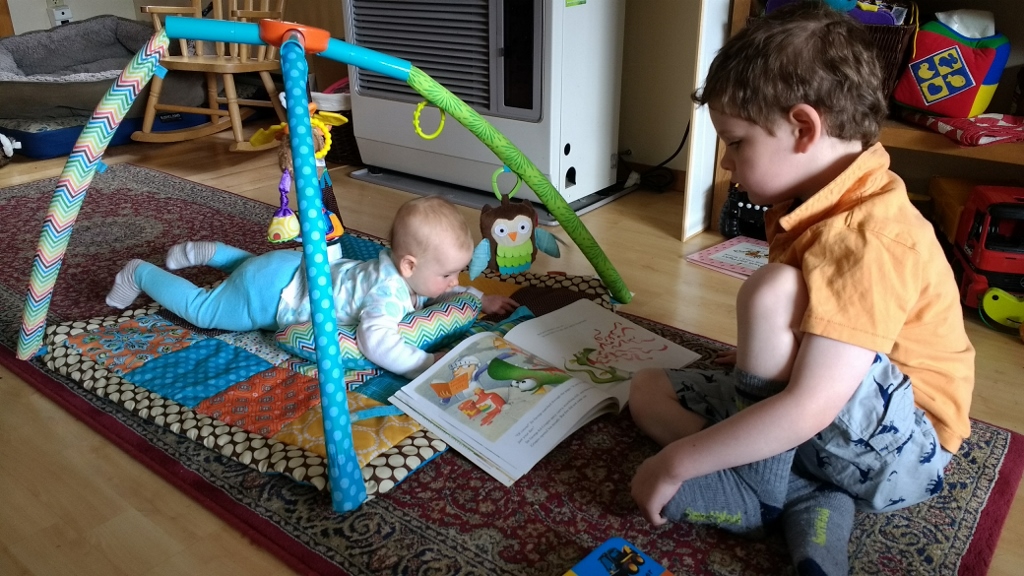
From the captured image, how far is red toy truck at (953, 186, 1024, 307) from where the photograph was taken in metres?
1.42

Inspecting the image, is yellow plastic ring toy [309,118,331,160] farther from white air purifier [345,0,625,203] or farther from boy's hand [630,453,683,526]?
boy's hand [630,453,683,526]

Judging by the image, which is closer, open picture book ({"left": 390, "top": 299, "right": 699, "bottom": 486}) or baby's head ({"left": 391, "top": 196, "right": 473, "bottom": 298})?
open picture book ({"left": 390, "top": 299, "right": 699, "bottom": 486})

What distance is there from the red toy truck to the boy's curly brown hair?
0.77m

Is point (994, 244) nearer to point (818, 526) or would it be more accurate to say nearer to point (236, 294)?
point (818, 526)

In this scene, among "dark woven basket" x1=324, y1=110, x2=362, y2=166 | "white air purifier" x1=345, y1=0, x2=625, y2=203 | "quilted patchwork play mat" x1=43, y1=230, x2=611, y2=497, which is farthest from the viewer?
"dark woven basket" x1=324, y1=110, x2=362, y2=166

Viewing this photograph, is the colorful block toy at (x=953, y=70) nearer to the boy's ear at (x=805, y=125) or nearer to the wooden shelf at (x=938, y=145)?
the wooden shelf at (x=938, y=145)

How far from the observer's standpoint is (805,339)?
2.56ft

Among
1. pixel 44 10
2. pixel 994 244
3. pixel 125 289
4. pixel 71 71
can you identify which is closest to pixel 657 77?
pixel 994 244

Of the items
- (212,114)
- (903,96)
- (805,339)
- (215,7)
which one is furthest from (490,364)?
(215,7)

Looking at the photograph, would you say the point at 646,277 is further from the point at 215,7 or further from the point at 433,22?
the point at 215,7

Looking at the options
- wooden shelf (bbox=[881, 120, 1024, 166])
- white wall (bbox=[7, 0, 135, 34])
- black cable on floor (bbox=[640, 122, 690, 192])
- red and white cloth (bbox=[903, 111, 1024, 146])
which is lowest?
black cable on floor (bbox=[640, 122, 690, 192])

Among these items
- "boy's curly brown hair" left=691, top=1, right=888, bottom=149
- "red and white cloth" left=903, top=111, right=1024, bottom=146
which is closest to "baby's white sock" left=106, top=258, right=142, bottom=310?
"boy's curly brown hair" left=691, top=1, right=888, bottom=149

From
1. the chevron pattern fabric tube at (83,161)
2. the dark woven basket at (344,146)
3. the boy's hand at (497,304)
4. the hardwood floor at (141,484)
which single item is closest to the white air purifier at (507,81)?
the dark woven basket at (344,146)

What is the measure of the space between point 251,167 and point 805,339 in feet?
7.37
